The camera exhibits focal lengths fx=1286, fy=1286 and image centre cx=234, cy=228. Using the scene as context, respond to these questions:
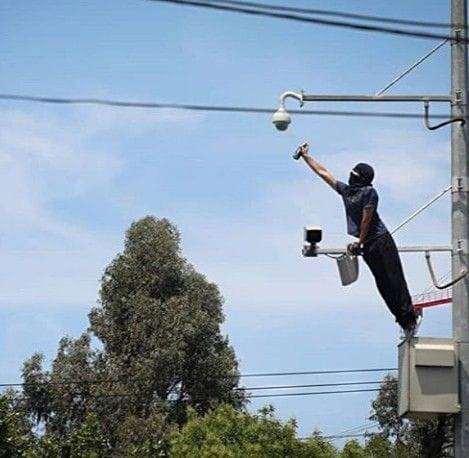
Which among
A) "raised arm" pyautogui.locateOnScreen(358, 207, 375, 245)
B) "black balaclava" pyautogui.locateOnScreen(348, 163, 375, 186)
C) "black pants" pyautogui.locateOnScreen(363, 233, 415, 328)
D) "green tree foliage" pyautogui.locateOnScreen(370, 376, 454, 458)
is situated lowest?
"black pants" pyautogui.locateOnScreen(363, 233, 415, 328)

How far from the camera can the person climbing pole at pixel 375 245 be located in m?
14.1

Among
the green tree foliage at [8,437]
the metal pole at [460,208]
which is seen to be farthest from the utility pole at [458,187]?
the green tree foliage at [8,437]

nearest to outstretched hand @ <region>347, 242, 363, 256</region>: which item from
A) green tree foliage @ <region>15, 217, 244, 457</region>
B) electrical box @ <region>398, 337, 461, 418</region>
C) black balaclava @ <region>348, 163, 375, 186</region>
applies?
black balaclava @ <region>348, 163, 375, 186</region>

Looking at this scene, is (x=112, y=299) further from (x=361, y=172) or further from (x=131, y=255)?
(x=361, y=172)

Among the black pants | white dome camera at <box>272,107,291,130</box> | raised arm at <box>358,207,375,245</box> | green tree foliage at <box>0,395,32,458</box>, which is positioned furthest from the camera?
green tree foliage at <box>0,395,32,458</box>

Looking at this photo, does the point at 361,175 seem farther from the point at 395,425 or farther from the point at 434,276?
the point at 395,425

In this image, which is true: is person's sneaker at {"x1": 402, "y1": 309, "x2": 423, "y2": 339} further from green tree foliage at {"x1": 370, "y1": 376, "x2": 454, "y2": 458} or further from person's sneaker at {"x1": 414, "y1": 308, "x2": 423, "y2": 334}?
green tree foliage at {"x1": 370, "y1": 376, "x2": 454, "y2": 458}

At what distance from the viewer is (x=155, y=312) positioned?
174 feet

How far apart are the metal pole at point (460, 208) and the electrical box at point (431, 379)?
0.35 feet

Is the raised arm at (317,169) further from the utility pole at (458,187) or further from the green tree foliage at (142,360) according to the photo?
the green tree foliage at (142,360)

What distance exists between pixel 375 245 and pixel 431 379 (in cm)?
183

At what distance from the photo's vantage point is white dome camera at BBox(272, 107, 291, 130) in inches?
539

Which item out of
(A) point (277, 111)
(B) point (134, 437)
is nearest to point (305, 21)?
(A) point (277, 111)

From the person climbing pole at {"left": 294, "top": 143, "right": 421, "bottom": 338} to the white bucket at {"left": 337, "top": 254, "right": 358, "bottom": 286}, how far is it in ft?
0.26
